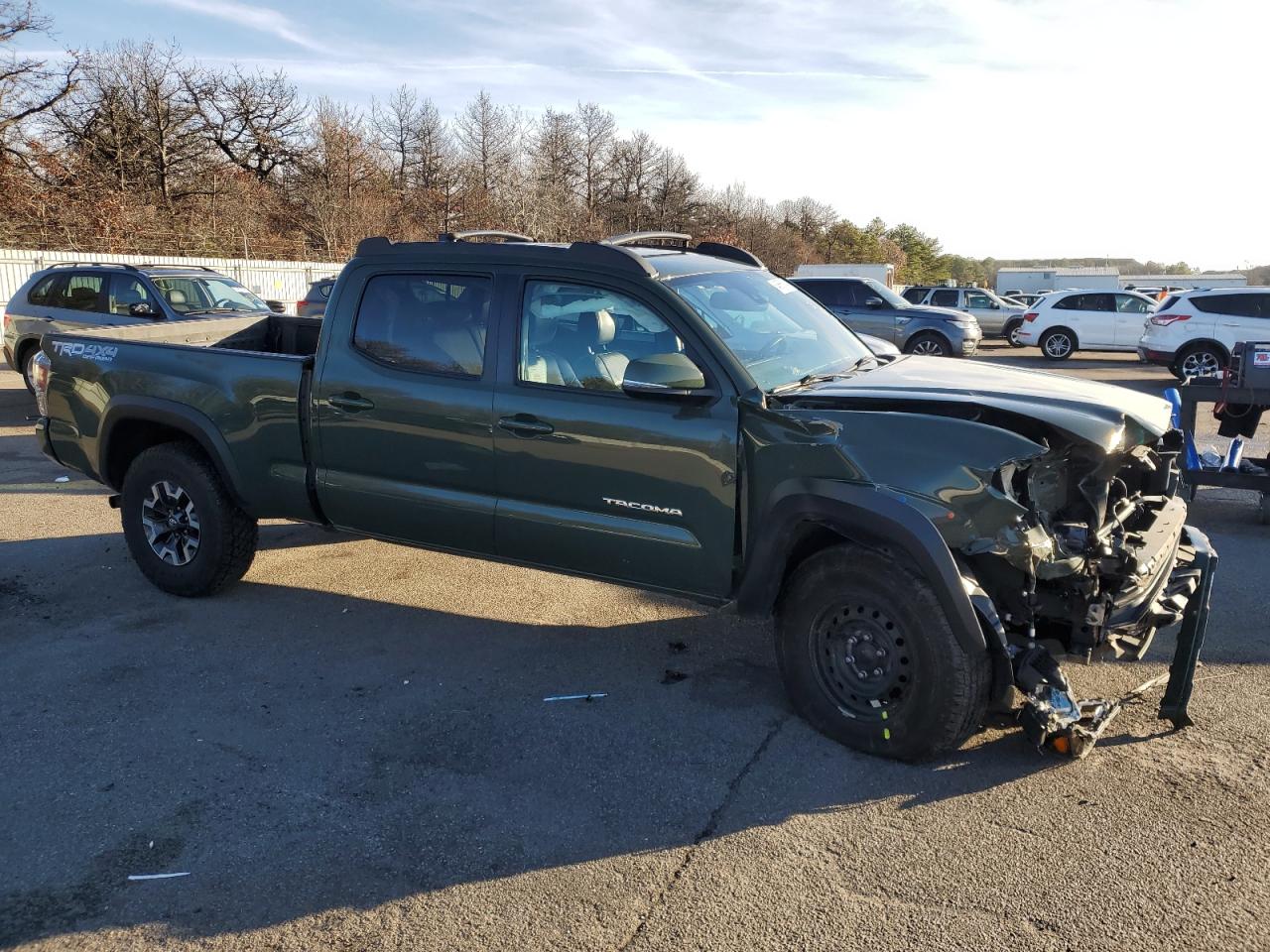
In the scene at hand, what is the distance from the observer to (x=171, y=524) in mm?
5645

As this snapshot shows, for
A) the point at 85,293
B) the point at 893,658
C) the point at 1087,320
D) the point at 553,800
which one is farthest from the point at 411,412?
the point at 1087,320

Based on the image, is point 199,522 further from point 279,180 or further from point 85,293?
point 279,180

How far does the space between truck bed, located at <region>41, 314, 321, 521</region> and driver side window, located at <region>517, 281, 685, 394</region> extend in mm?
1369

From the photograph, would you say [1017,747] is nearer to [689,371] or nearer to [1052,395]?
[1052,395]

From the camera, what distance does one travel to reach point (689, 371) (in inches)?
156

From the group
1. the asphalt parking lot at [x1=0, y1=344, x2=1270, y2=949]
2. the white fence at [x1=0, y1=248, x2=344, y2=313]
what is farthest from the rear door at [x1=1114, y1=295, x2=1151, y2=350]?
the white fence at [x1=0, y1=248, x2=344, y2=313]

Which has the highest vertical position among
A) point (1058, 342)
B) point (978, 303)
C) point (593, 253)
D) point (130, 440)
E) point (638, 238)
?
point (638, 238)

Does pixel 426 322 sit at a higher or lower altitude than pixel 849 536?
higher

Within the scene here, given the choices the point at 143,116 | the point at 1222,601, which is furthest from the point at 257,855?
the point at 143,116

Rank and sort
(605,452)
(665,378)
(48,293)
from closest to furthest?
(665,378) < (605,452) < (48,293)

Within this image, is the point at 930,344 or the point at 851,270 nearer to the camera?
the point at 930,344

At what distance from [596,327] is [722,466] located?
934mm

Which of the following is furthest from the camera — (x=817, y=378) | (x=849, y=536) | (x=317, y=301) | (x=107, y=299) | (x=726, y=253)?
(x=317, y=301)

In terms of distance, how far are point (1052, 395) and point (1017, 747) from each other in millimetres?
1424
